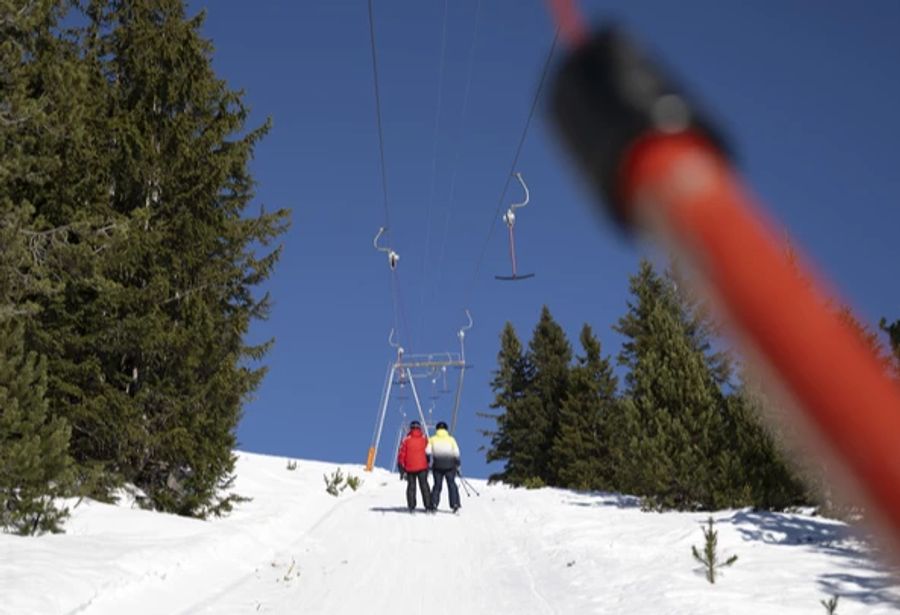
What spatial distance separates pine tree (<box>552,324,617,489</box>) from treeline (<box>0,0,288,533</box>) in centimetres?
1944

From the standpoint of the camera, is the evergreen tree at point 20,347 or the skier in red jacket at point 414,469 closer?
the evergreen tree at point 20,347

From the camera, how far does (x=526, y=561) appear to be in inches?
370

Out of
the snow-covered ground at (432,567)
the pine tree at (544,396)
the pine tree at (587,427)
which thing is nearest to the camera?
the snow-covered ground at (432,567)

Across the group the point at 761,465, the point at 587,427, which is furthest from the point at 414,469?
the point at 587,427

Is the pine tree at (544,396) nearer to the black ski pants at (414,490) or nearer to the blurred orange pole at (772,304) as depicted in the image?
the black ski pants at (414,490)

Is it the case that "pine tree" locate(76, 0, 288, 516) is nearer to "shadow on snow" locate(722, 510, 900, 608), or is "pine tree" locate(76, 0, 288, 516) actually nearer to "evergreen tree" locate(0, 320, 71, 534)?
"evergreen tree" locate(0, 320, 71, 534)

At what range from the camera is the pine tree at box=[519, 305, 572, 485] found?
36938 millimetres

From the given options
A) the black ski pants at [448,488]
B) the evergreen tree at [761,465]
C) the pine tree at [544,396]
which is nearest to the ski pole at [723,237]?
A: the evergreen tree at [761,465]

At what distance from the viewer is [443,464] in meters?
15.7

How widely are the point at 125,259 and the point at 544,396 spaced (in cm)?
2843

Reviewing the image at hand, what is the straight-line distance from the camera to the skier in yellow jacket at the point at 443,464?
15386mm

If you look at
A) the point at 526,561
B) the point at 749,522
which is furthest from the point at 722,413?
the point at 526,561

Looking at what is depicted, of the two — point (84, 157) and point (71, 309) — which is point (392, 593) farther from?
point (84, 157)

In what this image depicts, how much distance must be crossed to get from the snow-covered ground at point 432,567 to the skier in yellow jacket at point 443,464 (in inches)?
76.7
